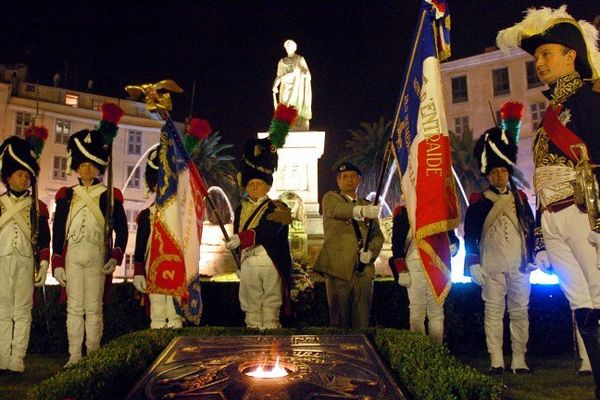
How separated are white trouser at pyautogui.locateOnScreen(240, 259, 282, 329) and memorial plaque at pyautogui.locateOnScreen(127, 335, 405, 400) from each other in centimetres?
201

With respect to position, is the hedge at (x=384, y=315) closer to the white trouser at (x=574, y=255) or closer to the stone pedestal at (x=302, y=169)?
the white trouser at (x=574, y=255)

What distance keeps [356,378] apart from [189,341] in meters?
1.58

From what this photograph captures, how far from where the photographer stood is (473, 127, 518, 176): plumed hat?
630cm

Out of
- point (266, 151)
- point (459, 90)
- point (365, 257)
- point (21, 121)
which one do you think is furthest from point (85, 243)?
point (21, 121)

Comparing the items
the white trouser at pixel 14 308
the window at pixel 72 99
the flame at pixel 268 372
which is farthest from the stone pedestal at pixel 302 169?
the window at pixel 72 99

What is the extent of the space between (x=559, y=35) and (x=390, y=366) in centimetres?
341

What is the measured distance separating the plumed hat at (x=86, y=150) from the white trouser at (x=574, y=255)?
18.1 ft

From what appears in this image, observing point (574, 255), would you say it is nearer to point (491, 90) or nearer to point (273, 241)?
point (273, 241)

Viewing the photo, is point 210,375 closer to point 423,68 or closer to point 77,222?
point 423,68

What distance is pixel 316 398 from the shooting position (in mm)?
2793

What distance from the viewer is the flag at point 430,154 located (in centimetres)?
433

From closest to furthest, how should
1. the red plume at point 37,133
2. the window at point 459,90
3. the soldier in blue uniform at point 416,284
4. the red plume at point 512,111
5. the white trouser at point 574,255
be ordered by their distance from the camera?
the white trouser at point 574,255 < the soldier in blue uniform at point 416,284 < the red plume at point 512,111 < the red plume at point 37,133 < the window at point 459,90

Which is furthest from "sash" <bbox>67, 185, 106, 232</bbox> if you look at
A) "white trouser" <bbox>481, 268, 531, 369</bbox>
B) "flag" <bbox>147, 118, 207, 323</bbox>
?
"white trouser" <bbox>481, 268, 531, 369</bbox>

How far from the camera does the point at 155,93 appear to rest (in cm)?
618
